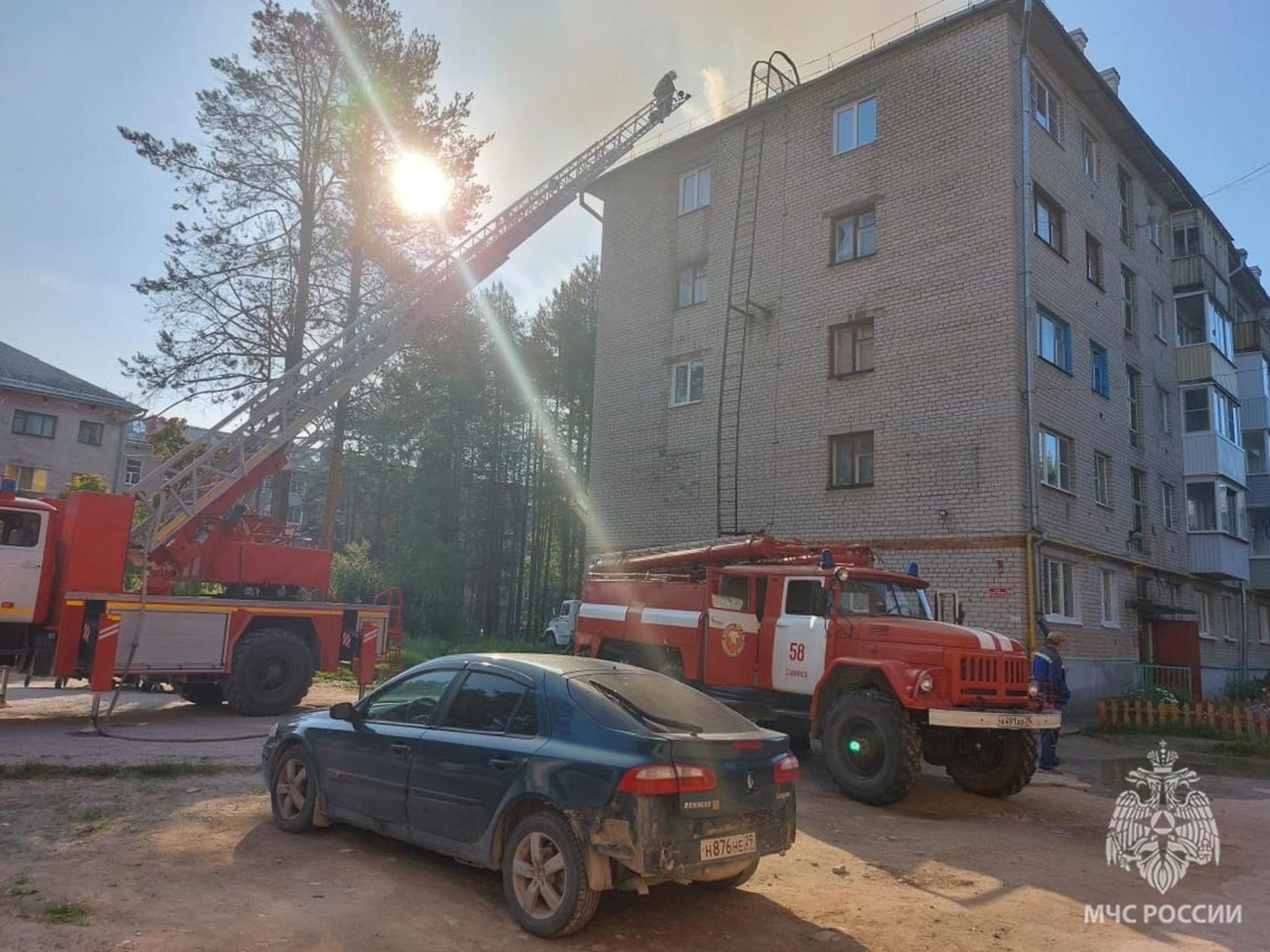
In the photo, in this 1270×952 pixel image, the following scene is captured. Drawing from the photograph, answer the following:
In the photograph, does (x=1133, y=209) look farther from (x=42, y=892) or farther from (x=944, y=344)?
(x=42, y=892)

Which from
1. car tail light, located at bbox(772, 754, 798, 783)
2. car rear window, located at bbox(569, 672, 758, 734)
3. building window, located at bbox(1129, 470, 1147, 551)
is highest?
building window, located at bbox(1129, 470, 1147, 551)

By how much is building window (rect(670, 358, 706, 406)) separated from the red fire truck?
32.6 feet

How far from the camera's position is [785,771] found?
202 inches

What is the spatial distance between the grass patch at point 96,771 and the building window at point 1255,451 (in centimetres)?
3139

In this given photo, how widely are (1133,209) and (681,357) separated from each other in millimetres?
12566

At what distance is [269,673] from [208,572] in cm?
175

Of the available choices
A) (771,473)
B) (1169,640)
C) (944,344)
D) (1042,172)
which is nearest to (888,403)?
(944,344)

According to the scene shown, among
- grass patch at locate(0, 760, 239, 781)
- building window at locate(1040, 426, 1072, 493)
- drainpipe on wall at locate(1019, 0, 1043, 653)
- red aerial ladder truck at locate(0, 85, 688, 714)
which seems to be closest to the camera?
grass patch at locate(0, 760, 239, 781)

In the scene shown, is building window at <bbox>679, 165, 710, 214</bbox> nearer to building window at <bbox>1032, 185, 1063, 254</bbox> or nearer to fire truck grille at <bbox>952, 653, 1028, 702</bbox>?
building window at <bbox>1032, 185, 1063, 254</bbox>

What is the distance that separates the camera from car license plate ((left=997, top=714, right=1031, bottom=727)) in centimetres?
835

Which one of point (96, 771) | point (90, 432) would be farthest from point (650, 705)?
point (90, 432)

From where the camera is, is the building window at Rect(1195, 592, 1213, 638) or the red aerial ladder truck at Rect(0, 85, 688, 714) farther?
the building window at Rect(1195, 592, 1213, 638)

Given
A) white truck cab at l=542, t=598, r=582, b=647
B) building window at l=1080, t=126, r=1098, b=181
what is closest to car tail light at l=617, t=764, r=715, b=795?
building window at l=1080, t=126, r=1098, b=181

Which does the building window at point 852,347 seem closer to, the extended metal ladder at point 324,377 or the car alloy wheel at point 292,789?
the extended metal ladder at point 324,377
